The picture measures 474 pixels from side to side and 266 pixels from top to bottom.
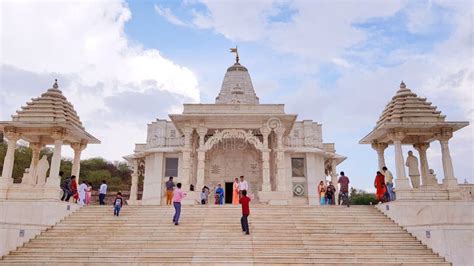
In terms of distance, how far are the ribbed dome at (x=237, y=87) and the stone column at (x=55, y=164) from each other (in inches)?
607

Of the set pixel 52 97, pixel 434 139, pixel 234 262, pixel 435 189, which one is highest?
pixel 52 97

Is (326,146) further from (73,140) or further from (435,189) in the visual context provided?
(73,140)

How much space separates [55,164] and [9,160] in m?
1.93

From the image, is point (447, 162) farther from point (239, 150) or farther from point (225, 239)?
point (239, 150)

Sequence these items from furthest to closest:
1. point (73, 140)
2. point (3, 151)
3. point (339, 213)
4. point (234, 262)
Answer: point (3, 151), point (73, 140), point (339, 213), point (234, 262)

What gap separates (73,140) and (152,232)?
7.97 m

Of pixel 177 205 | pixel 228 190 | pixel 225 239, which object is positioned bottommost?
pixel 225 239

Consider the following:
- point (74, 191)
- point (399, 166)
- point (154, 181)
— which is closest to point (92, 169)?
point (154, 181)

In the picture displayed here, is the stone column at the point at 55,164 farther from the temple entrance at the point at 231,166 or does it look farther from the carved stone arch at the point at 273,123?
the carved stone arch at the point at 273,123

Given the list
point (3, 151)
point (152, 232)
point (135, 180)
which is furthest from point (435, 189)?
point (3, 151)

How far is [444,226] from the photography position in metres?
11.9

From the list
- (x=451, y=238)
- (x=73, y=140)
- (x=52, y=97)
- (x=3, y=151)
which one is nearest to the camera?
(x=451, y=238)

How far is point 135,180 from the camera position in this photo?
30.5 meters

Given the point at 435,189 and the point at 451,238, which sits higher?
the point at 435,189
